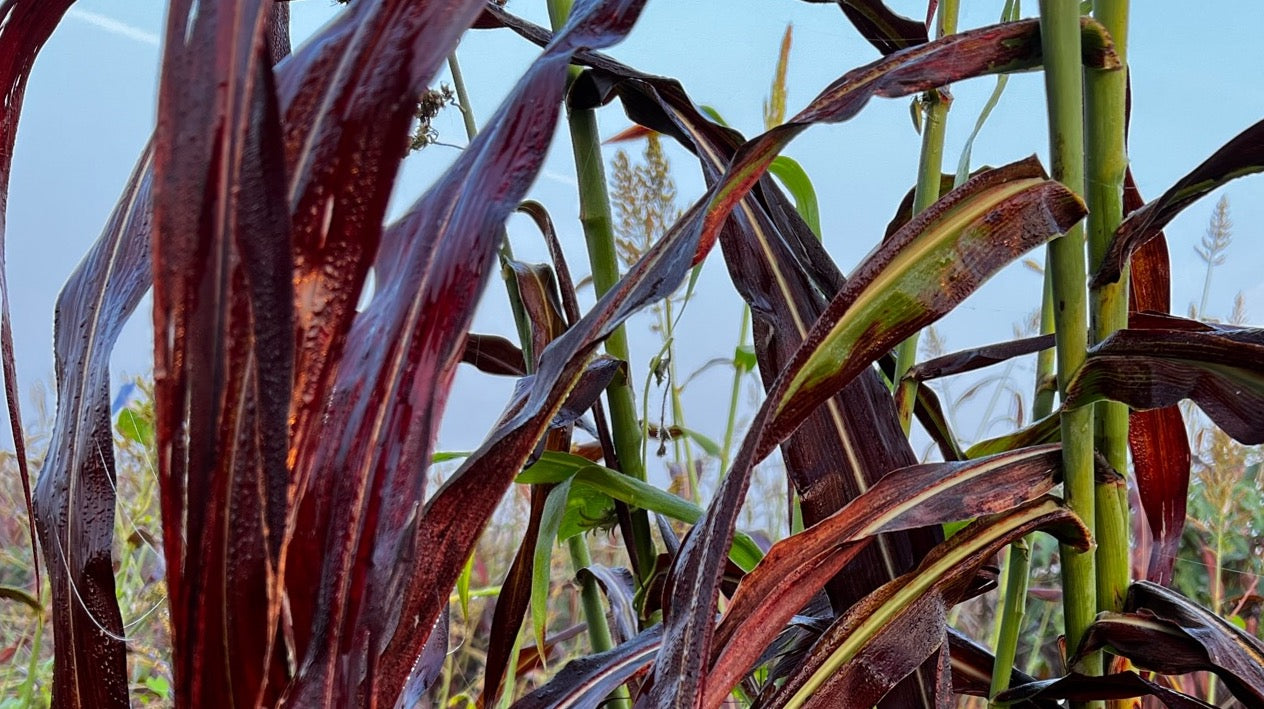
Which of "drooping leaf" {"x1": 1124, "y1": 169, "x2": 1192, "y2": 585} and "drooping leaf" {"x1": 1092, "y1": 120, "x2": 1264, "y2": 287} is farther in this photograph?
"drooping leaf" {"x1": 1124, "y1": 169, "x2": 1192, "y2": 585}

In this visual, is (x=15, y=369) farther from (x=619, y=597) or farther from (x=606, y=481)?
(x=619, y=597)

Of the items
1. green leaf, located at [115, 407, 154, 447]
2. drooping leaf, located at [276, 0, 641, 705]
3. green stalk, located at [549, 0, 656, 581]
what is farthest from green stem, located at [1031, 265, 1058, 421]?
green leaf, located at [115, 407, 154, 447]

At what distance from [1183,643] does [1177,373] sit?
10 cm

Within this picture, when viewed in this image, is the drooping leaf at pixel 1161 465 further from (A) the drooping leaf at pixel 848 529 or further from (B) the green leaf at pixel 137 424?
(B) the green leaf at pixel 137 424

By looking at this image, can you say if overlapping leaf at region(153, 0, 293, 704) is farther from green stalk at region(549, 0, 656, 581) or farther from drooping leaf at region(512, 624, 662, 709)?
green stalk at region(549, 0, 656, 581)

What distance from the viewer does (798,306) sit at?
0.39 metres

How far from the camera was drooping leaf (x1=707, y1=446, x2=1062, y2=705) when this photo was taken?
29 centimetres

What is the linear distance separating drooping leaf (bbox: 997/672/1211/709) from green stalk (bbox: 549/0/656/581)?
21 cm

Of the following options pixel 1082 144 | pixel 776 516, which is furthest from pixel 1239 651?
pixel 776 516

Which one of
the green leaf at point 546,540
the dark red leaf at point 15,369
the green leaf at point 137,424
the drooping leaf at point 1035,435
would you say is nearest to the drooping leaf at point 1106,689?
the drooping leaf at point 1035,435

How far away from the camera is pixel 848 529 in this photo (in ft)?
1.01

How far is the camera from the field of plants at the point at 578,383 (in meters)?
0.18

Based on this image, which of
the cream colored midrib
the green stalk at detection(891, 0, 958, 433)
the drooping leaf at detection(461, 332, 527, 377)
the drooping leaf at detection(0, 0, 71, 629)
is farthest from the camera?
the drooping leaf at detection(461, 332, 527, 377)

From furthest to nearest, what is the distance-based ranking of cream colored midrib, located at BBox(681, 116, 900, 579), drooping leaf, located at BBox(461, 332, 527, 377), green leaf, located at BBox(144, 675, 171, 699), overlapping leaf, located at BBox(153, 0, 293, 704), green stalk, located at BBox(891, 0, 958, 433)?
green leaf, located at BBox(144, 675, 171, 699) < drooping leaf, located at BBox(461, 332, 527, 377) < green stalk, located at BBox(891, 0, 958, 433) < cream colored midrib, located at BBox(681, 116, 900, 579) < overlapping leaf, located at BBox(153, 0, 293, 704)
